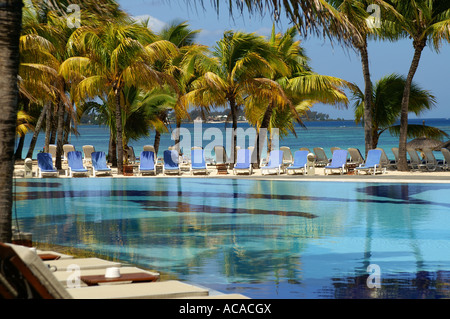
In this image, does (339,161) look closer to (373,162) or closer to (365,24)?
(373,162)

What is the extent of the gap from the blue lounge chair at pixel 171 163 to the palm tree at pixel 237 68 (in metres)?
2.25

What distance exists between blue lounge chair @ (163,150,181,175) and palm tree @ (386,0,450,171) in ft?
24.8

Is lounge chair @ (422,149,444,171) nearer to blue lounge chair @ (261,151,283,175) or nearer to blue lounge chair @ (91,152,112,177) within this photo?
blue lounge chair @ (261,151,283,175)

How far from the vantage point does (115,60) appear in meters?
21.4

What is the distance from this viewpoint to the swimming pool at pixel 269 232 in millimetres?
7316

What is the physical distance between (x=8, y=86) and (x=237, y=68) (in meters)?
18.1

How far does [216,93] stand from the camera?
78.4ft

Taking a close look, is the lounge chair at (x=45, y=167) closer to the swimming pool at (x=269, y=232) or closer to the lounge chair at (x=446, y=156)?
the swimming pool at (x=269, y=232)

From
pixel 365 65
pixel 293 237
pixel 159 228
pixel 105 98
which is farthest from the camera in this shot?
pixel 105 98

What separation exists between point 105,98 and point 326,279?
19161 mm

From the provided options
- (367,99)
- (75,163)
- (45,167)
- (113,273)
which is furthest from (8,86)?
(367,99)

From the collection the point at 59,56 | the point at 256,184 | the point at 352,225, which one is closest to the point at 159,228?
the point at 352,225

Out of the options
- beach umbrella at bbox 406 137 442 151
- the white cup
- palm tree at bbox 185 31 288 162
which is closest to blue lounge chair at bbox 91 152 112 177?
palm tree at bbox 185 31 288 162

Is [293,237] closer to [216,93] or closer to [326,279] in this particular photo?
[326,279]
